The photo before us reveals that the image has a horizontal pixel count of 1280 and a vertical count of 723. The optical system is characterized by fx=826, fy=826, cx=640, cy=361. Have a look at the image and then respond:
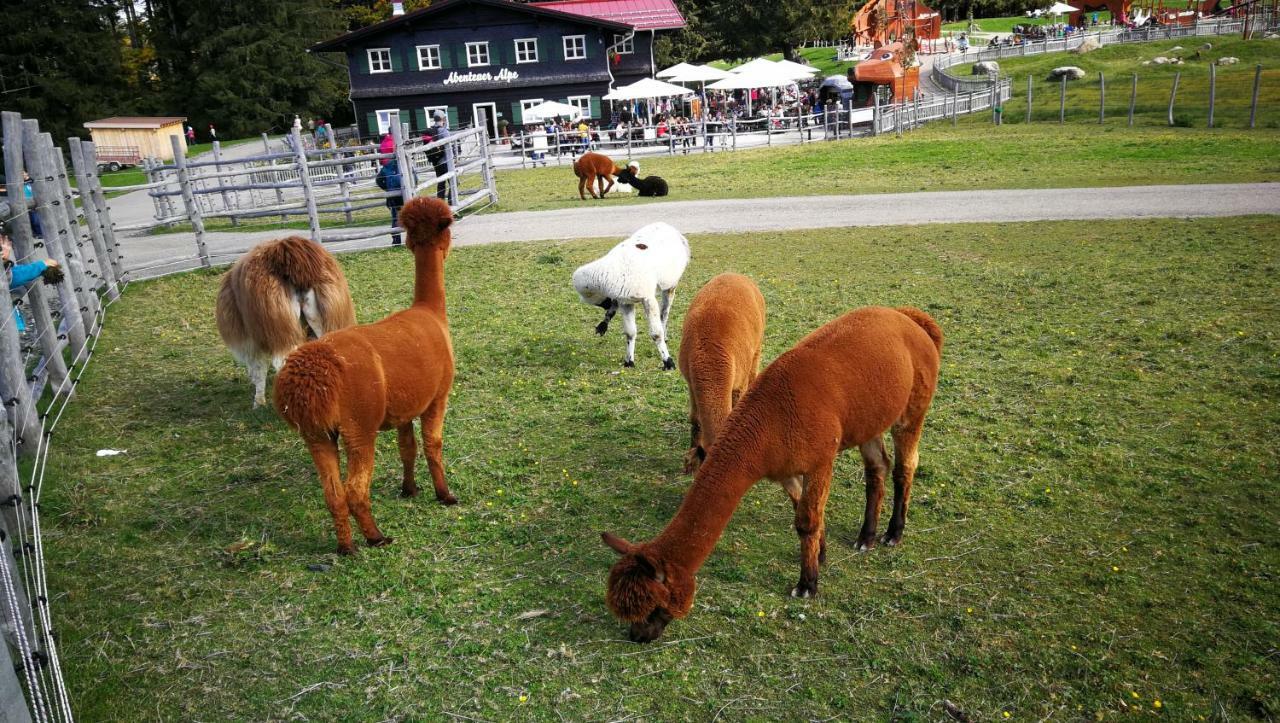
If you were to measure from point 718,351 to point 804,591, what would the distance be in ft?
5.07

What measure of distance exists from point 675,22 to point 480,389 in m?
42.2

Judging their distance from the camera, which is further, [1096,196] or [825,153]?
[825,153]

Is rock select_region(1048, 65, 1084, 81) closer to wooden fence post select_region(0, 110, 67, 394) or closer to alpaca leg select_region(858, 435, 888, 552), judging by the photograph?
alpaca leg select_region(858, 435, 888, 552)

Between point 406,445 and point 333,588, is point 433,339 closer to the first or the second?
point 406,445

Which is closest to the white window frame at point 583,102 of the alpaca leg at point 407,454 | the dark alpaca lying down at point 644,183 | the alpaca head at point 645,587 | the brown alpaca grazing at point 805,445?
the dark alpaca lying down at point 644,183

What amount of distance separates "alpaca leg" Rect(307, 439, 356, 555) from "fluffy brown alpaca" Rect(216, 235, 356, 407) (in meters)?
2.52

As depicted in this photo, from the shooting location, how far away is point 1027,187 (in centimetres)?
1742

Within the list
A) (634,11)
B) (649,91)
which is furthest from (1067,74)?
(649,91)

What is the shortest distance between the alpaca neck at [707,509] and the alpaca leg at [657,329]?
3888mm

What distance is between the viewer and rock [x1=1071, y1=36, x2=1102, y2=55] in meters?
53.0

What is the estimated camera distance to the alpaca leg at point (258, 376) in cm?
712

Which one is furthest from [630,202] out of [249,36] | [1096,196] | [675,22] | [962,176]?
[249,36]

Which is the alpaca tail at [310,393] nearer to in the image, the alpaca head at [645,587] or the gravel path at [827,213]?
Answer: the alpaca head at [645,587]

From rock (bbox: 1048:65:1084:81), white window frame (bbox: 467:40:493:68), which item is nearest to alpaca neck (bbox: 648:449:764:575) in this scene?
white window frame (bbox: 467:40:493:68)
